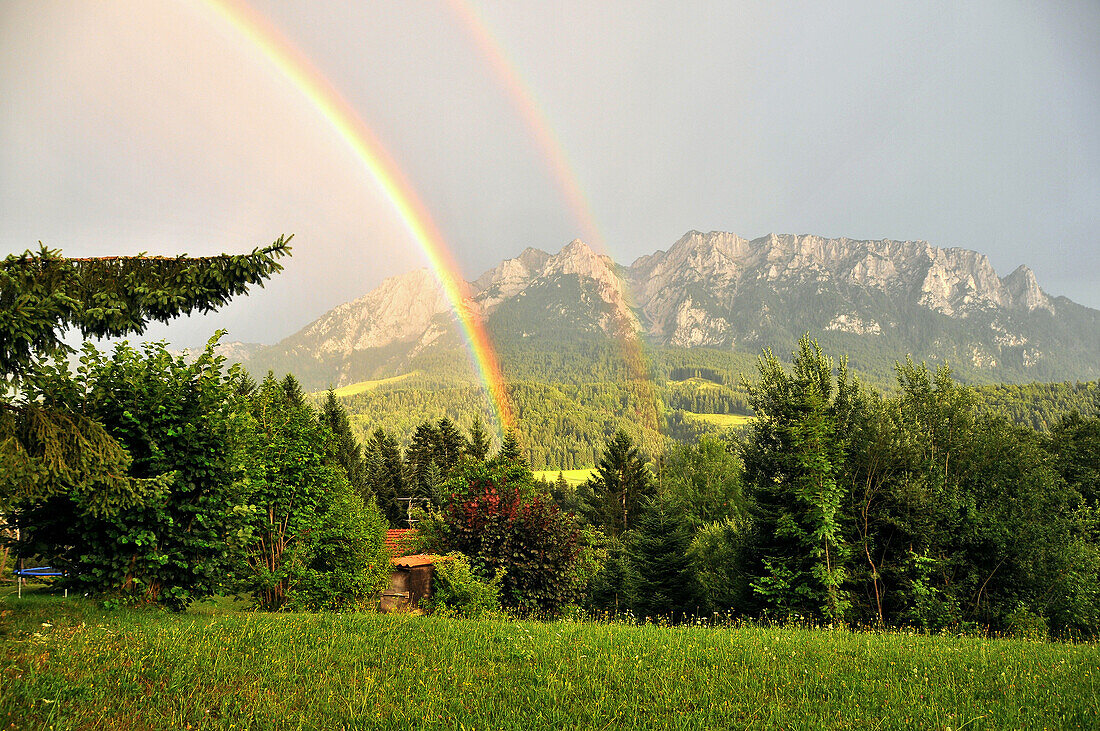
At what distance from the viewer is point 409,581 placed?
21.1 meters

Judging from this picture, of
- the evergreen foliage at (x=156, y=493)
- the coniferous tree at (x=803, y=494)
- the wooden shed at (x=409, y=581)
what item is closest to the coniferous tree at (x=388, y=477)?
the wooden shed at (x=409, y=581)

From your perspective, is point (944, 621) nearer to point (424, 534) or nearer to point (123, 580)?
point (424, 534)

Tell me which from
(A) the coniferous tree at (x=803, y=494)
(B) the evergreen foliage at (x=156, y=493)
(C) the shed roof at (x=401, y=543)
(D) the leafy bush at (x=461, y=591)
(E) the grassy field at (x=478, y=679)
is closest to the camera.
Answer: (E) the grassy field at (x=478, y=679)

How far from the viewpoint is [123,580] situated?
30.5ft

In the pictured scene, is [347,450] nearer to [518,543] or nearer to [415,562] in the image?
[415,562]

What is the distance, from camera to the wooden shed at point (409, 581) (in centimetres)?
2061

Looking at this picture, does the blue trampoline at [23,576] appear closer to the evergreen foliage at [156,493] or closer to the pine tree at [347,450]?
the evergreen foliage at [156,493]

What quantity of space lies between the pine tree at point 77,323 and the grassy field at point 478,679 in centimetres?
180

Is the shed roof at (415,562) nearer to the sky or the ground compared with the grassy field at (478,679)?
nearer to the ground

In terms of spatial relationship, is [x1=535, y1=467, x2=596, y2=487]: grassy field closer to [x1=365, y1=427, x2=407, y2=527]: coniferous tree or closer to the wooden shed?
[x1=365, y1=427, x2=407, y2=527]: coniferous tree

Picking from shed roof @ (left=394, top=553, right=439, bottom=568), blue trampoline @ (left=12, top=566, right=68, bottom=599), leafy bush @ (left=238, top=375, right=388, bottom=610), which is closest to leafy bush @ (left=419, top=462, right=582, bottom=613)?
shed roof @ (left=394, top=553, right=439, bottom=568)

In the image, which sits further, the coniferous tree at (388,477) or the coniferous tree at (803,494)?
the coniferous tree at (388,477)

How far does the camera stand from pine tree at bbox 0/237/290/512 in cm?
779

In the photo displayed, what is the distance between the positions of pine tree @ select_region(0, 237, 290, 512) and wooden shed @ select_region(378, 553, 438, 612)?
1294 cm
